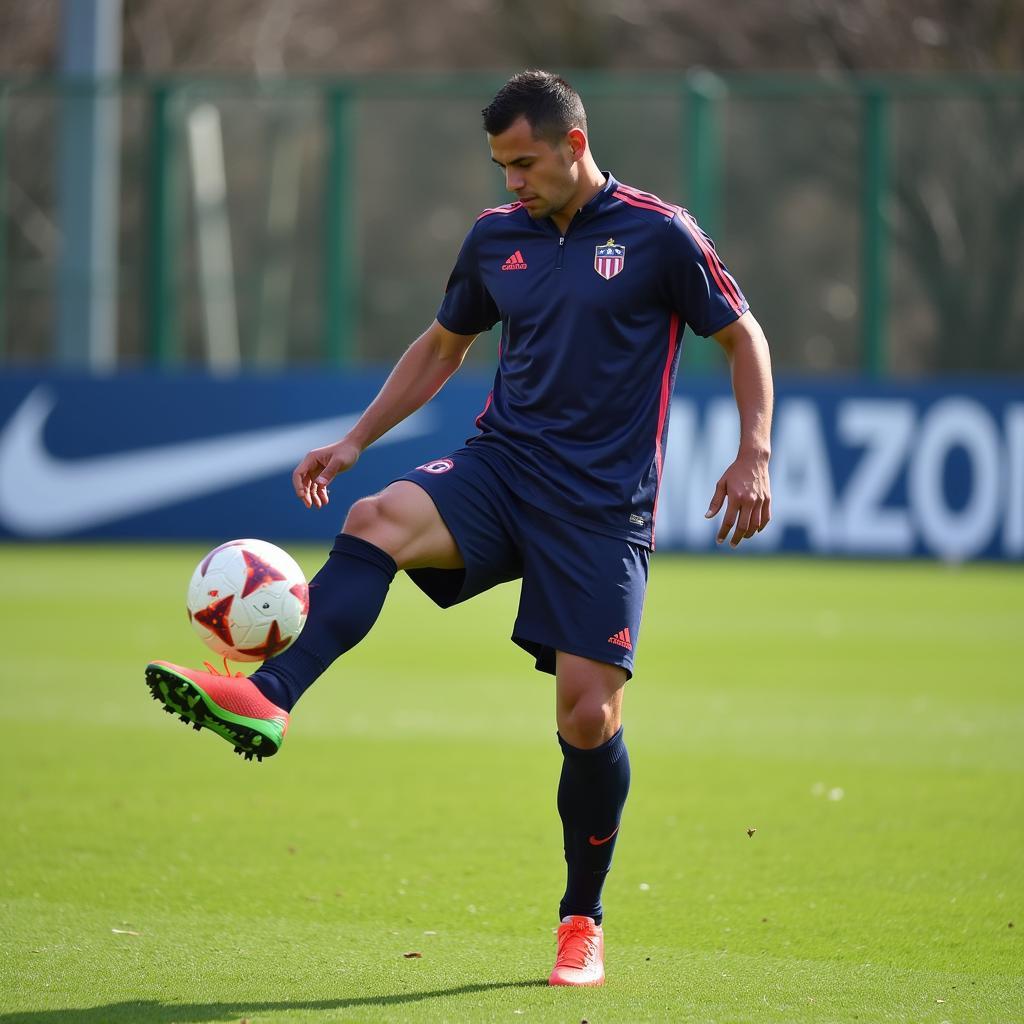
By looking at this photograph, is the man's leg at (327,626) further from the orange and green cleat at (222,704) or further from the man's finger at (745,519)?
the man's finger at (745,519)

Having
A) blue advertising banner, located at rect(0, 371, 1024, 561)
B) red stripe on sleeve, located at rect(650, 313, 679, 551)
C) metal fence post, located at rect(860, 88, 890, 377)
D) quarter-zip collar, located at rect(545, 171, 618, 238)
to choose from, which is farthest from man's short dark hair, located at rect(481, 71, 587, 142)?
metal fence post, located at rect(860, 88, 890, 377)

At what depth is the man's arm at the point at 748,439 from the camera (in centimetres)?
467

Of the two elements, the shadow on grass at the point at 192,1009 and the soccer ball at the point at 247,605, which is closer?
the shadow on grass at the point at 192,1009

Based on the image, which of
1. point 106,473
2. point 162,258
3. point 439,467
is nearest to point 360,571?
point 439,467

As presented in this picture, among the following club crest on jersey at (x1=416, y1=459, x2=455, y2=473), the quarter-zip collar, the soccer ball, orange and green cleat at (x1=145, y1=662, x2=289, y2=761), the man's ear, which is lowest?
orange and green cleat at (x1=145, y1=662, x2=289, y2=761)

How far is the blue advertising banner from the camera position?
16.8m

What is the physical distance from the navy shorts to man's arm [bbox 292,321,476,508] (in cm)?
31

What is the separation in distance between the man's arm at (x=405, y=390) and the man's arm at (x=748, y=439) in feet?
2.73

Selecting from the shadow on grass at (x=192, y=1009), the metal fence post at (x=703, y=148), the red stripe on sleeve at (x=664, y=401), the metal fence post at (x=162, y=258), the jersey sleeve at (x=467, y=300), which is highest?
the metal fence post at (x=703, y=148)

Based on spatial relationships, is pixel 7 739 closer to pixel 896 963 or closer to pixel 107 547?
pixel 896 963

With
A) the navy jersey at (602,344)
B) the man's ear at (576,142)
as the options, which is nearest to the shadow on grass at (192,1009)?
the navy jersey at (602,344)

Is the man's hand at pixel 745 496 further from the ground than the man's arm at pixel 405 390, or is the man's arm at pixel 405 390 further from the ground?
the man's arm at pixel 405 390

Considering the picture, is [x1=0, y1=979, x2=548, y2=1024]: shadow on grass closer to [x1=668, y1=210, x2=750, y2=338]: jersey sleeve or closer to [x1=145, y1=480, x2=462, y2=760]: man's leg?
[x1=145, y1=480, x2=462, y2=760]: man's leg

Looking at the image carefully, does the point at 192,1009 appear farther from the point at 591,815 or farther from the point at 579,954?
the point at 591,815
